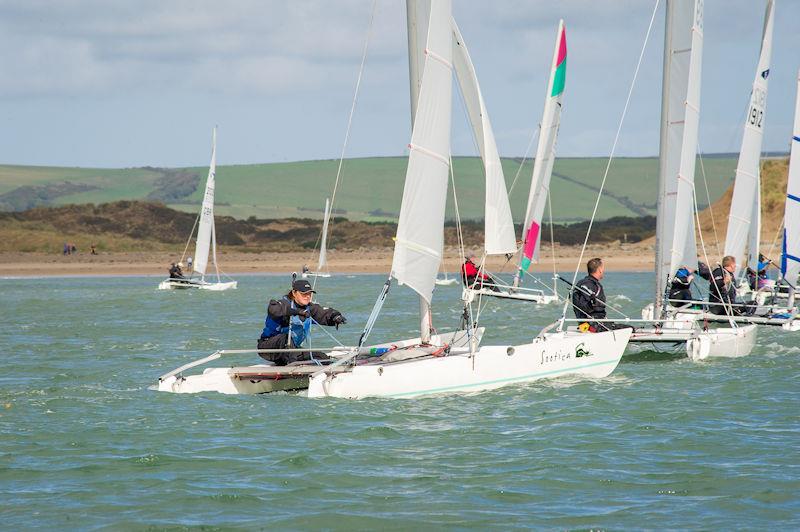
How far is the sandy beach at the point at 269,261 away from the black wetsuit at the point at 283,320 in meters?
41.1

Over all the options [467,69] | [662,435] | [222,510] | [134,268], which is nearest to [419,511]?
[222,510]

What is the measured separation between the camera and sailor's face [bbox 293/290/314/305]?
14219 mm

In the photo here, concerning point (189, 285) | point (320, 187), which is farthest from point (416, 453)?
point (320, 187)

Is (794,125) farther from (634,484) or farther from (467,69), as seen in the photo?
(634,484)

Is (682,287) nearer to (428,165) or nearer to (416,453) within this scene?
(428,165)

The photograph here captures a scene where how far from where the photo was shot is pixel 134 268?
6188cm

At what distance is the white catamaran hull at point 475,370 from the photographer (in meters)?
13.9

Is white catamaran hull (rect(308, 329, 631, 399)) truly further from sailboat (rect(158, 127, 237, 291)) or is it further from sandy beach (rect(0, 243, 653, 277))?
sandy beach (rect(0, 243, 653, 277))

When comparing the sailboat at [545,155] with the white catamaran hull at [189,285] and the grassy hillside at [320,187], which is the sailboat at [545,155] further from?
the grassy hillside at [320,187]

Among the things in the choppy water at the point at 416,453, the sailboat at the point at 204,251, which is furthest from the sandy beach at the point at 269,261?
the choppy water at the point at 416,453

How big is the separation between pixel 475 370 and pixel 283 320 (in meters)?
2.49

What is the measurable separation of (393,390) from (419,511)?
4543 mm

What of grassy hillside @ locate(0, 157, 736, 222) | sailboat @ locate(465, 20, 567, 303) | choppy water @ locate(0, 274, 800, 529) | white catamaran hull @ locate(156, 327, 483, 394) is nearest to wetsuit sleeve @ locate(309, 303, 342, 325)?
white catamaran hull @ locate(156, 327, 483, 394)

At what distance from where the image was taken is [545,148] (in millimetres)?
33719
